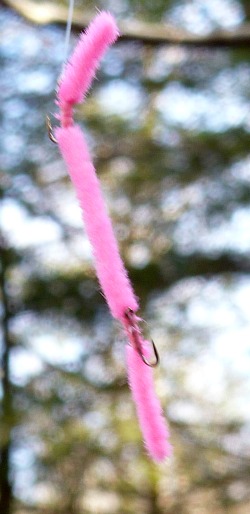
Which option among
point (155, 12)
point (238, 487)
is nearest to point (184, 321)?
point (238, 487)

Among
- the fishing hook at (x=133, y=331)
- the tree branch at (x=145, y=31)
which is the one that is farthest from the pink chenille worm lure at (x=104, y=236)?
the tree branch at (x=145, y=31)

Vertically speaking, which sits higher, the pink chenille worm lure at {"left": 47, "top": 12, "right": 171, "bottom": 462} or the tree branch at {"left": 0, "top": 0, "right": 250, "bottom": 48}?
the tree branch at {"left": 0, "top": 0, "right": 250, "bottom": 48}

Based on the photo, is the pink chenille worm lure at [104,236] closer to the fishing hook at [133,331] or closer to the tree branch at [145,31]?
the fishing hook at [133,331]

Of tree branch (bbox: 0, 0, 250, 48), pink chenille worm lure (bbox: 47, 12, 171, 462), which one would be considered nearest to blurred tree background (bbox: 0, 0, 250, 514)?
tree branch (bbox: 0, 0, 250, 48)

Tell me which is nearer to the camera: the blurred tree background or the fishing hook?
the fishing hook

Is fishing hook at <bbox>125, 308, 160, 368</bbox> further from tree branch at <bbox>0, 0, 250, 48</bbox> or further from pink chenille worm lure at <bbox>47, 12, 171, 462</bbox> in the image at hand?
tree branch at <bbox>0, 0, 250, 48</bbox>

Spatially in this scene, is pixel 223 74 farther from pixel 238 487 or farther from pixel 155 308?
pixel 238 487
